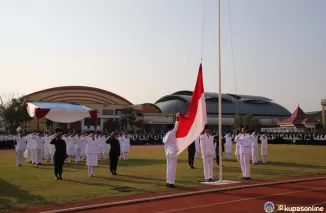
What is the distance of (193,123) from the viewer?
455 inches

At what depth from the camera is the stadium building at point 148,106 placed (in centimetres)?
6656

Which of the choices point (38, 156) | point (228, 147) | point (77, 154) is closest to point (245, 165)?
point (228, 147)

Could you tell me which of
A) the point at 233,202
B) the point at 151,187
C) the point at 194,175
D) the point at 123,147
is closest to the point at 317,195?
the point at 233,202

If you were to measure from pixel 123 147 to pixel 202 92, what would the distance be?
1244 cm

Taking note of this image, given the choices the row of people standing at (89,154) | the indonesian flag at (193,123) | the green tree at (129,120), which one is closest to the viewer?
the indonesian flag at (193,123)

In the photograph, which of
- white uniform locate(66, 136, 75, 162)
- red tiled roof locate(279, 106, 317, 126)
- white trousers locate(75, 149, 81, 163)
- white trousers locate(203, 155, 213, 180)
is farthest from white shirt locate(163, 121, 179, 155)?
red tiled roof locate(279, 106, 317, 126)

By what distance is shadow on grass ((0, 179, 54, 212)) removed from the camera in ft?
28.3

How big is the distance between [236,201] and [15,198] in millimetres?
5500

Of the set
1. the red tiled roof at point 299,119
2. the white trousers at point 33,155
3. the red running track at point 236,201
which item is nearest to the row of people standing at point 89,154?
the red running track at point 236,201

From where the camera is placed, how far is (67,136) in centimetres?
2186

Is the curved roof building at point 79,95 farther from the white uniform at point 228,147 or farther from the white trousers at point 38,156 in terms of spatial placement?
the white trousers at point 38,156

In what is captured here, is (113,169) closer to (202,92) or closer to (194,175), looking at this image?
(194,175)

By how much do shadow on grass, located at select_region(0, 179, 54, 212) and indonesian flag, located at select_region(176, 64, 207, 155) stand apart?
429 centimetres

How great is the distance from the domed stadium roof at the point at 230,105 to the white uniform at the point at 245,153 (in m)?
76.6
